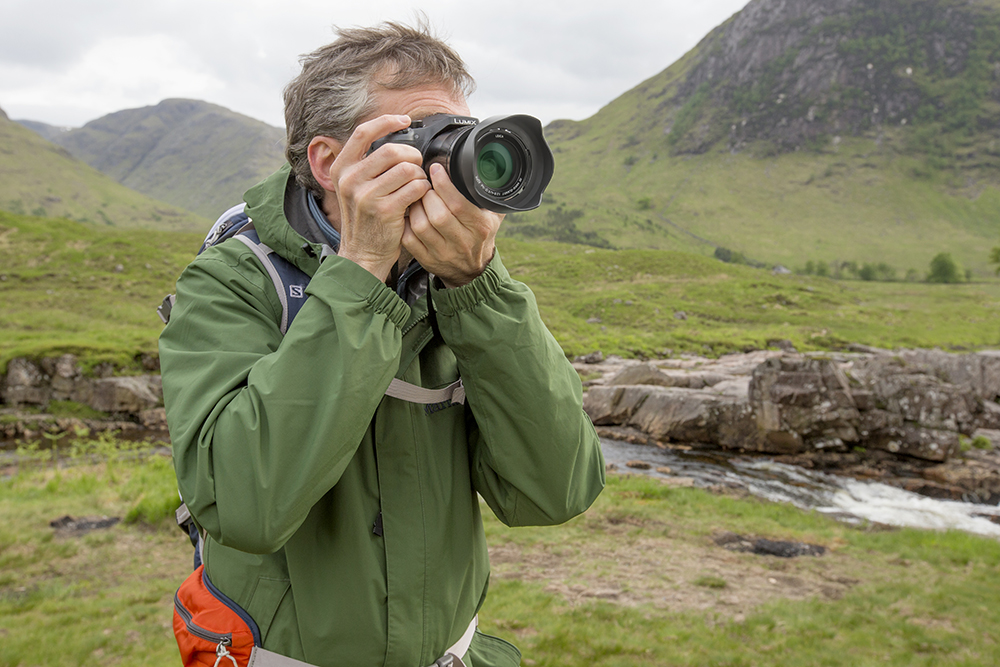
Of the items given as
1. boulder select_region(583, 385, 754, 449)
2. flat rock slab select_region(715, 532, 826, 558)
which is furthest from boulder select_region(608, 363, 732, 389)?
flat rock slab select_region(715, 532, 826, 558)

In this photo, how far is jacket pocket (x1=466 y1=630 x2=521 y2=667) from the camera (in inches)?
73.7

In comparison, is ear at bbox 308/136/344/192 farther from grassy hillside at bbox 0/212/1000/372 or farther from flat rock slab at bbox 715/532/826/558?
grassy hillside at bbox 0/212/1000/372

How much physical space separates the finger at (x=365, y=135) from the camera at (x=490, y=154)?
29mm

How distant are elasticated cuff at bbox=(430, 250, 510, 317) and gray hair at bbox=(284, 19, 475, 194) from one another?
0.55 meters

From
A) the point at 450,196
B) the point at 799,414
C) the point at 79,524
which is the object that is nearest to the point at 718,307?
the point at 799,414

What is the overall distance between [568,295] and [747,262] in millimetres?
67920

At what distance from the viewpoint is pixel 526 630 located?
220 inches

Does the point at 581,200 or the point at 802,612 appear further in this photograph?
the point at 581,200

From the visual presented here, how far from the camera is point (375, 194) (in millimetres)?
1308

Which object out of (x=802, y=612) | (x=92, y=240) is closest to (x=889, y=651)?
(x=802, y=612)

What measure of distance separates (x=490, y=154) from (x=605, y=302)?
5284cm

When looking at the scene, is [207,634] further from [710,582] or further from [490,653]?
[710,582]

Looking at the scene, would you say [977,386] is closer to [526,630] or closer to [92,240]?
[526,630]

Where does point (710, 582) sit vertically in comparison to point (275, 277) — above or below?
below
